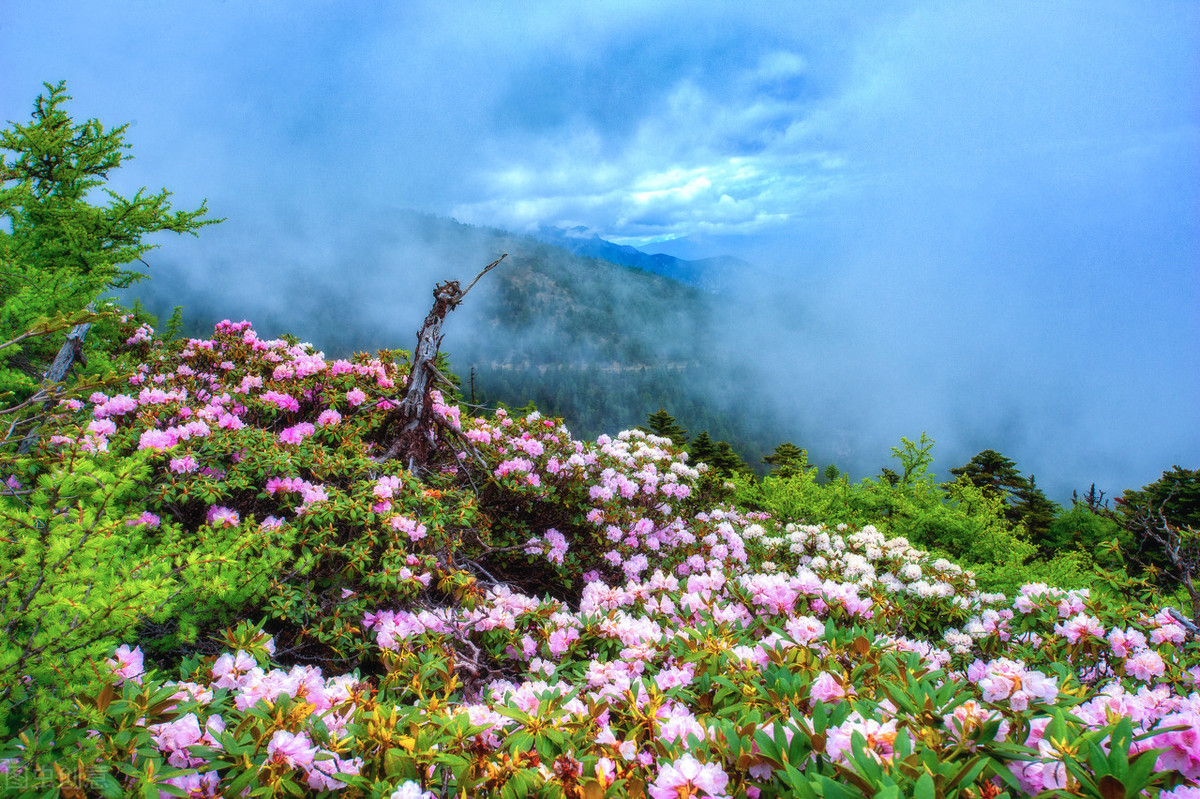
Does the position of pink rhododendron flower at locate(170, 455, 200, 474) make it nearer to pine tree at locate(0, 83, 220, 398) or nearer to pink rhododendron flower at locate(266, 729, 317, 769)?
pink rhododendron flower at locate(266, 729, 317, 769)

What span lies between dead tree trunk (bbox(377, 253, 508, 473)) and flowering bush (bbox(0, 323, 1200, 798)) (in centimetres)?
26

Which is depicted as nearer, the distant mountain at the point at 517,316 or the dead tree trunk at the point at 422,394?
the dead tree trunk at the point at 422,394

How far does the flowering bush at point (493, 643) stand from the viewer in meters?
1.31

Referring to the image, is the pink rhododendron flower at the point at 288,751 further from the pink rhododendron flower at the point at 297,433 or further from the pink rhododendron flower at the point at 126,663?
the pink rhododendron flower at the point at 297,433

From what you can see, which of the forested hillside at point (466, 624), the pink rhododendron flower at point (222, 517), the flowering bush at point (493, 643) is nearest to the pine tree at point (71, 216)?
the forested hillside at point (466, 624)

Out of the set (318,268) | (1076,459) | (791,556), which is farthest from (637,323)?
(791,556)

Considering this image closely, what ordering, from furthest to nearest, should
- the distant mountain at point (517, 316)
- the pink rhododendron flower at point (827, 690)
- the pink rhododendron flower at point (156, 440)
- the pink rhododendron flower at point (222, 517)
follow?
the distant mountain at point (517, 316)
the pink rhododendron flower at point (156, 440)
the pink rhododendron flower at point (222, 517)
the pink rhododendron flower at point (827, 690)

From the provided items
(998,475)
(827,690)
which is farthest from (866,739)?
(998,475)

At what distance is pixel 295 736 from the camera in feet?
4.54

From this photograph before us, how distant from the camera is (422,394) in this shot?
4453 millimetres

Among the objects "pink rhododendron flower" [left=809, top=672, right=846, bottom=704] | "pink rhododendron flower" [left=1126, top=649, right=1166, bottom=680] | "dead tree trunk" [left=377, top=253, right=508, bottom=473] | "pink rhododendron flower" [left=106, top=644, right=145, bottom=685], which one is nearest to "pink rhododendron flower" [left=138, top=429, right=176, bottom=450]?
"dead tree trunk" [left=377, top=253, right=508, bottom=473]

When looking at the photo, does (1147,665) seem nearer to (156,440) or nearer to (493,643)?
(493,643)

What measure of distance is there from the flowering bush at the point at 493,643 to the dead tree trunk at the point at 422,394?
0.85ft

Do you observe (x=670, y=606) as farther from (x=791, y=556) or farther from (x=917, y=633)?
(x=791, y=556)
